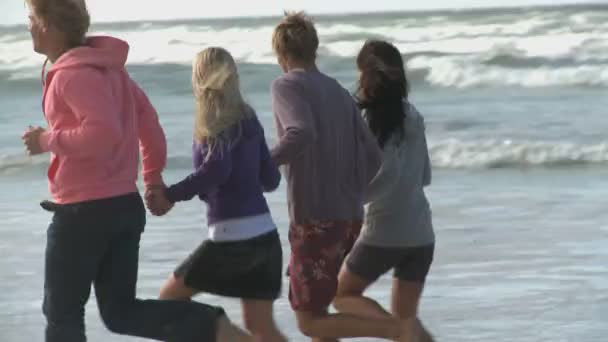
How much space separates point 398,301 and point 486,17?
29021 mm

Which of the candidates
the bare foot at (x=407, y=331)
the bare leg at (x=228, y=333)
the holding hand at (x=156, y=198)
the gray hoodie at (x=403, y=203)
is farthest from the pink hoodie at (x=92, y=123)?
the bare foot at (x=407, y=331)

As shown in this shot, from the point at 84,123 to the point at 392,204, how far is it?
1256mm

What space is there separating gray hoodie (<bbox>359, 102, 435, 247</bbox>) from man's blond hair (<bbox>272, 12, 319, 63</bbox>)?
16.7 inches

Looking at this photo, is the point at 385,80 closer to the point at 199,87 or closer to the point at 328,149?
the point at 328,149

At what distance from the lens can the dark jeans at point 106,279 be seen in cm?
411

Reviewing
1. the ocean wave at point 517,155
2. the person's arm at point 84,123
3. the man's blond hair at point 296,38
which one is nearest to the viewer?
the person's arm at point 84,123

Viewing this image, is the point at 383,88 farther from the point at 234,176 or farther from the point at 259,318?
the point at 259,318

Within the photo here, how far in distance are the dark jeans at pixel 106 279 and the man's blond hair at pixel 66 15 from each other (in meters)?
0.48

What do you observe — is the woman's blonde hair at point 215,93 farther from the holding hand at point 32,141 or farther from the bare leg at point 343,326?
the bare leg at point 343,326

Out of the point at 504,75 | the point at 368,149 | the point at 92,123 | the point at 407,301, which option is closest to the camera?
the point at 92,123

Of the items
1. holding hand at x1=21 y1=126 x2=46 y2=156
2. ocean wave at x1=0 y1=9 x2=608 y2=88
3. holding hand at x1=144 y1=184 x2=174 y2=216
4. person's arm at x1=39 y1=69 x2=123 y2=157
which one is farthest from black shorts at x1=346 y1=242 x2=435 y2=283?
ocean wave at x1=0 y1=9 x2=608 y2=88

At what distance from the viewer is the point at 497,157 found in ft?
39.8

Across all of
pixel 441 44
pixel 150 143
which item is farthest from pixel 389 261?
pixel 441 44

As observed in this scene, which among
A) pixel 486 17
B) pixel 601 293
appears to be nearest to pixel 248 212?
pixel 601 293
